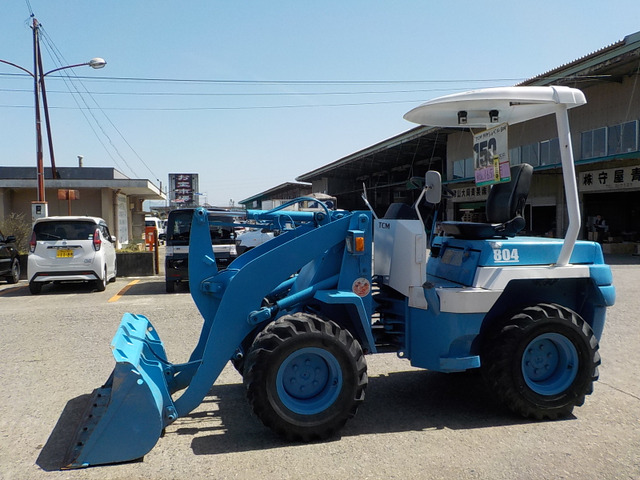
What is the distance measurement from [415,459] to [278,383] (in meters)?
1.07

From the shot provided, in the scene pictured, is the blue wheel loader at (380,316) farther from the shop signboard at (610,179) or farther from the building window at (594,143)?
the shop signboard at (610,179)

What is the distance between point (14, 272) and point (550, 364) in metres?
13.6

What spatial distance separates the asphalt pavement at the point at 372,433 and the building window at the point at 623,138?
15.0 m

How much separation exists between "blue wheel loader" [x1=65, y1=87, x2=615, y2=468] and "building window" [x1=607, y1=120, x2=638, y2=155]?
16693 millimetres

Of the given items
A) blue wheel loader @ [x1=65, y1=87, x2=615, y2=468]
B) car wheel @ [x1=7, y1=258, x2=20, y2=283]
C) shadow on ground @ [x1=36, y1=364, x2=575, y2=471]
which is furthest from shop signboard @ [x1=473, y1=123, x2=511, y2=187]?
car wheel @ [x1=7, y1=258, x2=20, y2=283]

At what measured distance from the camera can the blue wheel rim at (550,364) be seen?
4273 mm

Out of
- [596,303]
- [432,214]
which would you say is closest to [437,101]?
[432,214]

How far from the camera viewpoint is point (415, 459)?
356 cm

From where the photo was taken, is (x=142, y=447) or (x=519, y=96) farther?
(x=519, y=96)

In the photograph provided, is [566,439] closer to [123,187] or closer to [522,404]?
[522,404]

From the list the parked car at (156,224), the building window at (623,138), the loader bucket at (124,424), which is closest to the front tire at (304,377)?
the loader bucket at (124,424)

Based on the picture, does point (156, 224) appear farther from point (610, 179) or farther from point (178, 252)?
point (610, 179)

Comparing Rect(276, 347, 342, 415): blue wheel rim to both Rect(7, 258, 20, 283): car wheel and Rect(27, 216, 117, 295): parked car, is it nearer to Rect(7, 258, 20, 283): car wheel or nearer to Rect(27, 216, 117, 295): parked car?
Rect(27, 216, 117, 295): parked car

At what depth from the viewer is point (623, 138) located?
1922cm
